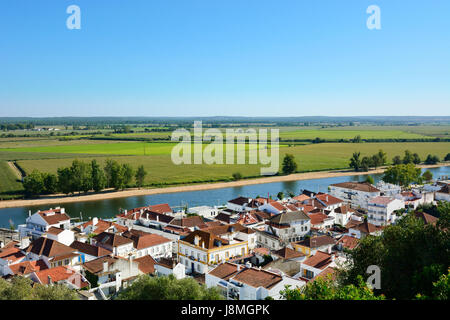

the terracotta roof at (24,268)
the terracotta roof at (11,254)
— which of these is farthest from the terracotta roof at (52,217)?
the terracotta roof at (24,268)

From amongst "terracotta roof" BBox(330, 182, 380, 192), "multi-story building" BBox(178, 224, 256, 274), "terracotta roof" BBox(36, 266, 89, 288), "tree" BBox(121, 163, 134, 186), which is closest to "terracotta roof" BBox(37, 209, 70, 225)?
"terracotta roof" BBox(36, 266, 89, 288)

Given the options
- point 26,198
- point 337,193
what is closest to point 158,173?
point 26,198

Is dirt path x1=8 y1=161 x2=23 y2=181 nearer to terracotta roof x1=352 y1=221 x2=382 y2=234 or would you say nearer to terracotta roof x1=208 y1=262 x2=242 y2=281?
terracotta roof x1=208 y1=262 x2=242 y2=281

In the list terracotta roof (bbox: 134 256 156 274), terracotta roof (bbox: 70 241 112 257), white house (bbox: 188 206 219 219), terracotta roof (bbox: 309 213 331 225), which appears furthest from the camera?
white house (bbox: 188 206 219 219)

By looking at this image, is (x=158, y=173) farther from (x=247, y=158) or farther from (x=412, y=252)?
(x=412, y=252)

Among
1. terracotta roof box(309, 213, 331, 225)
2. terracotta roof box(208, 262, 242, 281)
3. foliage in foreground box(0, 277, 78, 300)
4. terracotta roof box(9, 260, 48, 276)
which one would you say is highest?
foliage in foreground box(0, 277, 78, 300)

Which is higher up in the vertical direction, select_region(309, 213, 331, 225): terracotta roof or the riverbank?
select_region(309, 213, 331, 225): terracotta roof
